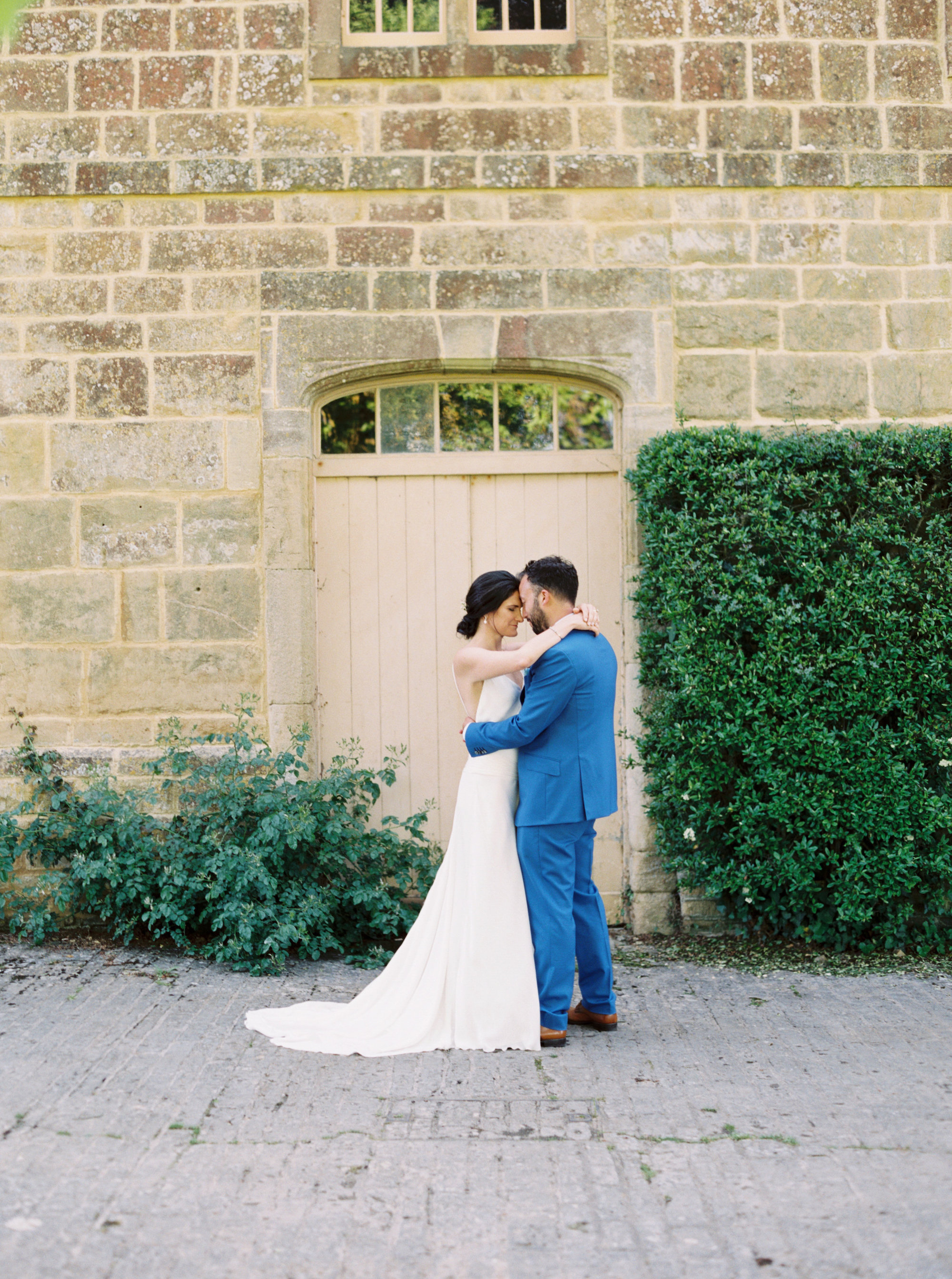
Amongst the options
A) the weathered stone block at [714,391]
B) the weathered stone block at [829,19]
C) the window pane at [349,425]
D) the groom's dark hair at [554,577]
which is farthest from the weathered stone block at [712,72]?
the groom's dark hair at [554,577]

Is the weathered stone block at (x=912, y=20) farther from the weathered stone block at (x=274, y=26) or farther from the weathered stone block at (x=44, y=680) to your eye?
the weathered stone block at (x=44, y=680)

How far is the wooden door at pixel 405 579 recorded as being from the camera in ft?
19.5

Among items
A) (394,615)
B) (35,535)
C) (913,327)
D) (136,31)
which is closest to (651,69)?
(913,327)

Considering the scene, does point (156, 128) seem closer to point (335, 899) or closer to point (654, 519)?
point (654, 519)

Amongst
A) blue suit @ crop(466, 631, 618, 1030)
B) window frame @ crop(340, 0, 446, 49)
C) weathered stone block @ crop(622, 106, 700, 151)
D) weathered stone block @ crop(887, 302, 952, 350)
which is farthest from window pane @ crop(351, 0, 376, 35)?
blue suit @ crop(466, 631, 618, 1030)

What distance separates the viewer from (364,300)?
5770mm

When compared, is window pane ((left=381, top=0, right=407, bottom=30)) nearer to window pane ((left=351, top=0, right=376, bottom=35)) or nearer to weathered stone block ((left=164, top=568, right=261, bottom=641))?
window pane ((left=351, top=0, right=376, bottom=35))

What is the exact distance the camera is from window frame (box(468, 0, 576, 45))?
5.82 m

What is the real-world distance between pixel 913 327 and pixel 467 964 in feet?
13.5

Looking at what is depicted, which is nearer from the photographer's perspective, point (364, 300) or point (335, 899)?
point (335, 899)

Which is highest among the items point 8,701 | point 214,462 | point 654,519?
point 214,462

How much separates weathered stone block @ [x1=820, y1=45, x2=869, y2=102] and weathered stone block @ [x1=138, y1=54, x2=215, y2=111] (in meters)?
3.24

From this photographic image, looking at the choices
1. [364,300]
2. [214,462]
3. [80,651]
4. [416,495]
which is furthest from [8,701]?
[364,300]

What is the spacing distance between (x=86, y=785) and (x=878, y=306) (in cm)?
493
